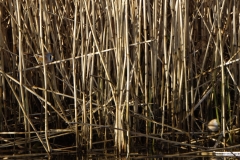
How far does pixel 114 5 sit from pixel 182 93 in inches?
31.1

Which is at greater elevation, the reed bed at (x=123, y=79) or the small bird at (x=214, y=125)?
the reed bed at (x=123, y=79)

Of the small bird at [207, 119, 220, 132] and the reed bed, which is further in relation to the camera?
the small bird at [207, 119, 220, 132]

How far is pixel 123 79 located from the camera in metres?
3.57

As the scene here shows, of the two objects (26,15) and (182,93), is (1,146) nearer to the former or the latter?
(26,15)

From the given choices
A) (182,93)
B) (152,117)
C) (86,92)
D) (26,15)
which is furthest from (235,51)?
(26,15)

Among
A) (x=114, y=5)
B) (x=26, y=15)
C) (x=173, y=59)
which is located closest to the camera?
(x=114, y=5)

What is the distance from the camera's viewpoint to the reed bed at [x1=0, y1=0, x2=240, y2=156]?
3.62 m

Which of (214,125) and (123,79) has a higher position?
(123,79)

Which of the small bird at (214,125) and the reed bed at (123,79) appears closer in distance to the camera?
the reed bed at (123,79)

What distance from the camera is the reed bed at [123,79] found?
3.62 metres

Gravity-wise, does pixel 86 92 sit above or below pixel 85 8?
below

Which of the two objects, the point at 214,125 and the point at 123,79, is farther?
the point at 214,125

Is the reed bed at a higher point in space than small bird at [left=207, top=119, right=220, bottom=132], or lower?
higher

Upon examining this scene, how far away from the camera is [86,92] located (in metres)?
3.96
